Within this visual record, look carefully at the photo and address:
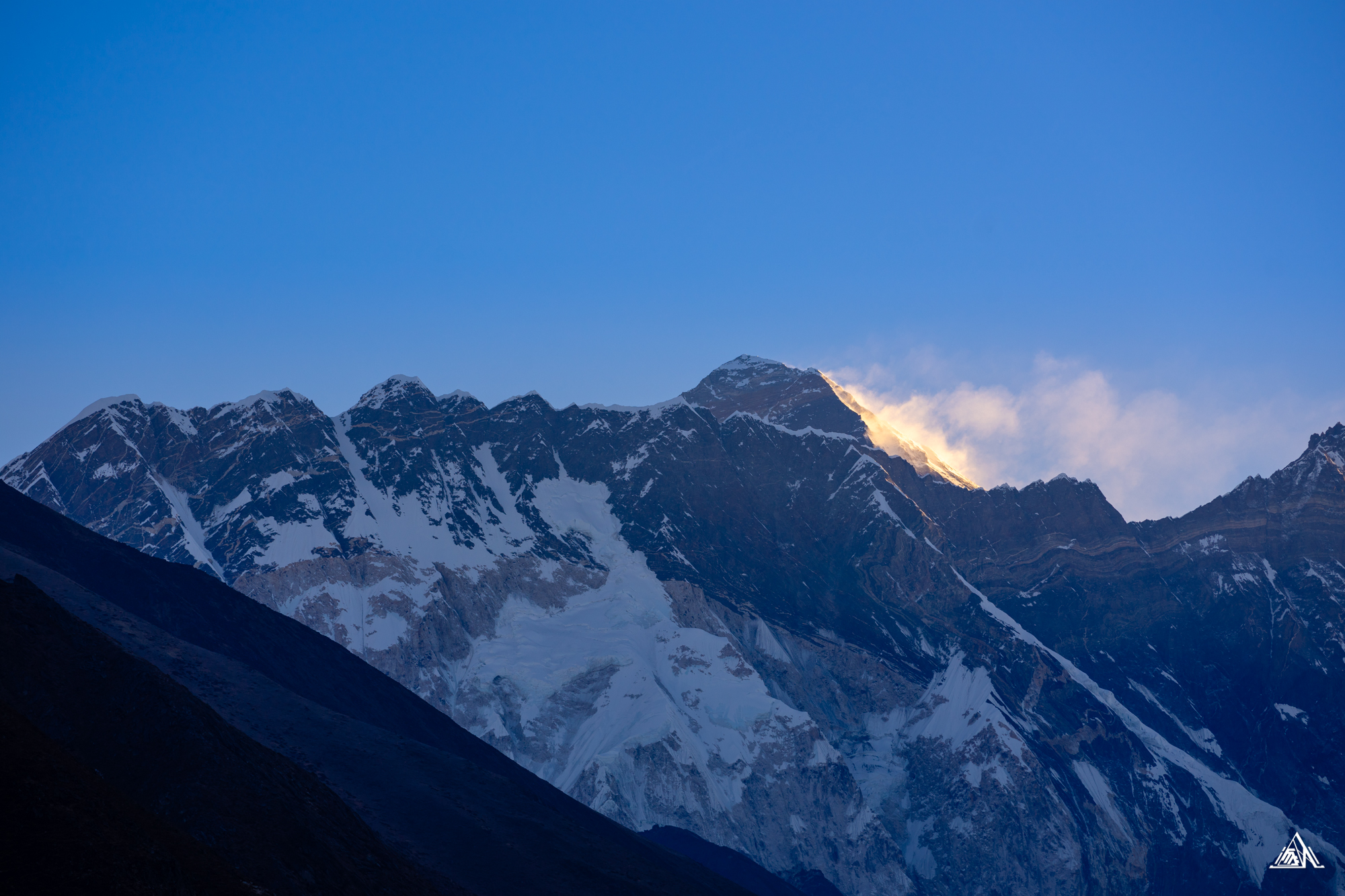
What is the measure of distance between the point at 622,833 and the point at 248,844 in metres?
78.3

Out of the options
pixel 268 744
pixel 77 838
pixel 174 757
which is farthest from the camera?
pixel 268 744

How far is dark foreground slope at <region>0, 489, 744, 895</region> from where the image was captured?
80938 millimetres

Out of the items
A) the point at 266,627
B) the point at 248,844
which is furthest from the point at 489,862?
the point at 266,627

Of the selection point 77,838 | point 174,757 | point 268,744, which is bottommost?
point 77,838

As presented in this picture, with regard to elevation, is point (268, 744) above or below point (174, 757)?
above

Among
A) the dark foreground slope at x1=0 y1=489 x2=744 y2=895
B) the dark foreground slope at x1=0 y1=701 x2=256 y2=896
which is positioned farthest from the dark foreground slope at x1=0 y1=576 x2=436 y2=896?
the dark foreground slope at x1=0 y1=701 x2=256 y2=896

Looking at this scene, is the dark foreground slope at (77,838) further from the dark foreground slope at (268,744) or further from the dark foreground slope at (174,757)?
the dark foreground slope at (268,744)

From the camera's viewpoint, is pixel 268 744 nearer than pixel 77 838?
No

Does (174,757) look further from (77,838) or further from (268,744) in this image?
(268,744)

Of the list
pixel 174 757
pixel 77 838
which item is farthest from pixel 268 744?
pixel 77 838

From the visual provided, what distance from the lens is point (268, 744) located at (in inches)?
4294

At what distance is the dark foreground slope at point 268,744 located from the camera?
266ft

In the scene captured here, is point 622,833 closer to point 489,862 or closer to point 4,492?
point 489,862

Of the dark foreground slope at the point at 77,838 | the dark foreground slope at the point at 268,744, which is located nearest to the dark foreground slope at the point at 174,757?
the dark foreground slope at the point at 268,744
